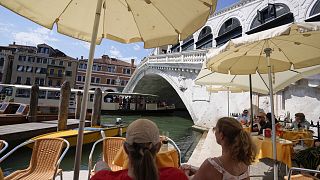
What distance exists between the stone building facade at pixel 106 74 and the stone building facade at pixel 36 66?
2037 millimetres

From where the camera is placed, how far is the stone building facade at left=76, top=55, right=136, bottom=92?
144 feet

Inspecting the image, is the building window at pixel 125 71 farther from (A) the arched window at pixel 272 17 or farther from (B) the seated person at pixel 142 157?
(B) the seated person at pixel 142 157

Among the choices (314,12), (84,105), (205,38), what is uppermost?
(205,38)

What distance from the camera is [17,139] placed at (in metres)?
8.05

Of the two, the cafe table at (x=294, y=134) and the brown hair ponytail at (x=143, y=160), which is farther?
the cafe table at (x=294, y=134)

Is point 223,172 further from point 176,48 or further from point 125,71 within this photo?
point 125,71

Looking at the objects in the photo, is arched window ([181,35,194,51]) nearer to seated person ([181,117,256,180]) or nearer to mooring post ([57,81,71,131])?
mooring post ([57,81,71,131])

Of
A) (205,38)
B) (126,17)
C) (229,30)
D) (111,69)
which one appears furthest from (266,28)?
(111,69)

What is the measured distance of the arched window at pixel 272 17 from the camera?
13306mm

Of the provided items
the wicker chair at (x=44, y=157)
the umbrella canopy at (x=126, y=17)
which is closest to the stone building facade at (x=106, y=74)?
the wicker chair at (x=44, y=157)

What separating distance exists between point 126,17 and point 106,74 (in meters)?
43.4

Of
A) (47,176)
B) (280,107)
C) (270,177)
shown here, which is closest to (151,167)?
(47,176)

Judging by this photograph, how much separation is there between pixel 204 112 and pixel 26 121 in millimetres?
10854

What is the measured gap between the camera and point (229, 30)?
18438 mm
